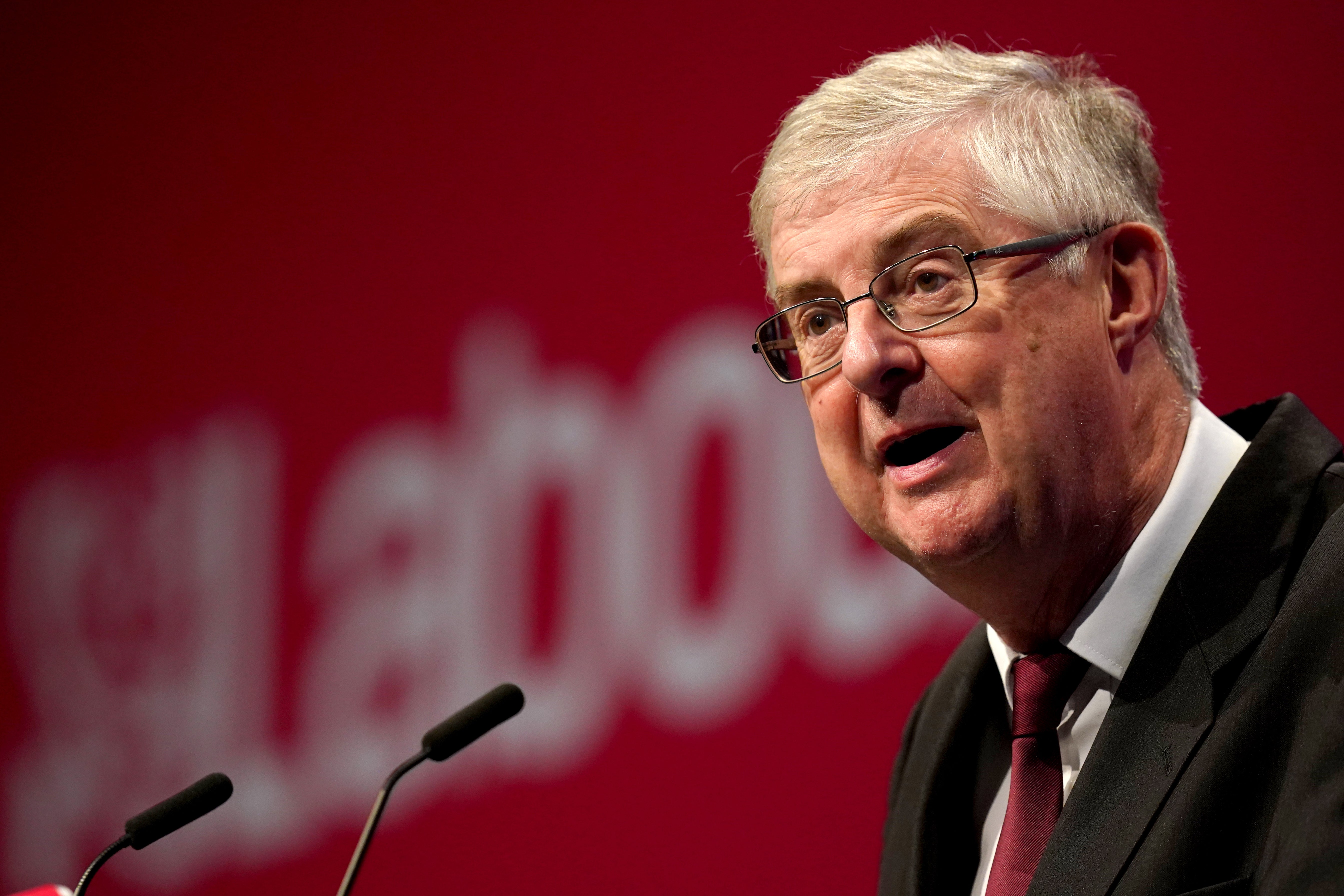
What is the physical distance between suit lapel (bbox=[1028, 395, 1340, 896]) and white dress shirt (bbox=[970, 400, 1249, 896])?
44 mm

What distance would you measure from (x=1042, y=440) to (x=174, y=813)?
0.97 metres

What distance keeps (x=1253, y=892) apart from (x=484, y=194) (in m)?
2.06

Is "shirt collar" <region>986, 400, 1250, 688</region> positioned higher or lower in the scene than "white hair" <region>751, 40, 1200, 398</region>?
lower

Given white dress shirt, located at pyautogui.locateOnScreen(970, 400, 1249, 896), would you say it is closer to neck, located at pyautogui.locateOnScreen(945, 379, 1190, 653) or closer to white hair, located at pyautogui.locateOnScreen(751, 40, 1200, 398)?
neck, located at pyautogui.locateOnScreen(945, 379, 1190, 653)

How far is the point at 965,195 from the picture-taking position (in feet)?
4.08

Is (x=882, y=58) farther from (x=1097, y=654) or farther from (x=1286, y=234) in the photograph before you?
(x=1286, y=234)

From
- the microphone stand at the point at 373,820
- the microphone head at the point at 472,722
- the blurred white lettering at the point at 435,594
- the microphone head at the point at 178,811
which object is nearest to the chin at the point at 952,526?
the microphone head at the point at 472,722

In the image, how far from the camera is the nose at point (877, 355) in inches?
47.9

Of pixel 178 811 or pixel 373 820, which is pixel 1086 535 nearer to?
pixel 373 820

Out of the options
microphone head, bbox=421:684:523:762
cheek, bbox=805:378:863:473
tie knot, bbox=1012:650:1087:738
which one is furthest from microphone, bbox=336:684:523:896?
tie knot, bbox=1012:650:1087:738

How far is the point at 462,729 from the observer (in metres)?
1.27

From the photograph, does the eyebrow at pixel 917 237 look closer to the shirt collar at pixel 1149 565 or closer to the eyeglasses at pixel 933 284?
the eyeglasses at pixel 933 284

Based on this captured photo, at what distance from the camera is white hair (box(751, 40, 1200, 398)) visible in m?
1.25

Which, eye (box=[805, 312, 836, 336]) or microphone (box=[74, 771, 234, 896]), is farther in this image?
eye (box=[805, 312, 836, 336])
